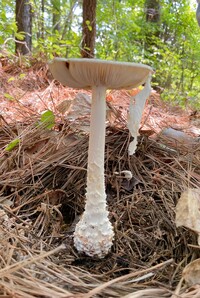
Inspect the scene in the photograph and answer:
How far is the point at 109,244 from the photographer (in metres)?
1.15

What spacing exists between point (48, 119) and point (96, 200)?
2.57 ft

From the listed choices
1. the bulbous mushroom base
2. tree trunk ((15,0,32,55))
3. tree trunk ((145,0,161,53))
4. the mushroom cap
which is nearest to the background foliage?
tree trunk ((145,0,161,53))

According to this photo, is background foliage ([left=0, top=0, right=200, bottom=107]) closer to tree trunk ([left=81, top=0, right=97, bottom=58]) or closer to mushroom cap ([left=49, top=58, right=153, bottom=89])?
tree trunk ([left=81, top=0, right=97, bottom=58])

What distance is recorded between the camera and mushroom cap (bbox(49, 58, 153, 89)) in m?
0.95

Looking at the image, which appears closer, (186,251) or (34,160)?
(186,251)

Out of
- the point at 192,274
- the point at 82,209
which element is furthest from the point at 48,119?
the point at 192,274

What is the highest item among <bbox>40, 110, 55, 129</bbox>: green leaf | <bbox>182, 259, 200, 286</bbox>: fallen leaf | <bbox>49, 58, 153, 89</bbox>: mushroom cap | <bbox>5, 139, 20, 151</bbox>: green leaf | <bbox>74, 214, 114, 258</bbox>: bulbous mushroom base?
<bbox>49, 58, 153, 89</bbox>: mushroom cap

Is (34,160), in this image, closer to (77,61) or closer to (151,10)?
(77,61)

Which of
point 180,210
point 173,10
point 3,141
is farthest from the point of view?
point 173,10

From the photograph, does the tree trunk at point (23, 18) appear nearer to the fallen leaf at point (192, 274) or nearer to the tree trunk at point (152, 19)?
the tree trunk at point (152, 19)

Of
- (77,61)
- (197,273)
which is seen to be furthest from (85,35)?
(197,273)

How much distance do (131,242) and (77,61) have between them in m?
0.76

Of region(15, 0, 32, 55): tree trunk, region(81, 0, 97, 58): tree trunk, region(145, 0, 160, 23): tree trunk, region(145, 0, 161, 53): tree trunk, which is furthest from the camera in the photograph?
region(145, 0, 160, 23): tree trunk

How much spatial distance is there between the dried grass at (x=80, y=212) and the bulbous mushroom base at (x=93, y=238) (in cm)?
4
